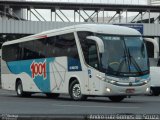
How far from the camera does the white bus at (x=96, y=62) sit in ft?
68.0

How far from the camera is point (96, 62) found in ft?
68.3

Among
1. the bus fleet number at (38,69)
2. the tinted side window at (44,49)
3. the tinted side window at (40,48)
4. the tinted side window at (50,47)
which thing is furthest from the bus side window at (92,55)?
the bus fleet number at (38,69)

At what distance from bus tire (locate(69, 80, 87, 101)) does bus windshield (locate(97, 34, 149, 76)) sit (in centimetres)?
191

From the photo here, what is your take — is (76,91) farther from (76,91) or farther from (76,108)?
(76,108)

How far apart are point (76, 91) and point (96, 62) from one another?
2.02 meters

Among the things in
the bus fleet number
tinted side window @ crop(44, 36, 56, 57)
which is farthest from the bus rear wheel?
tinted side window @ crop(44, 36, 56, 57)

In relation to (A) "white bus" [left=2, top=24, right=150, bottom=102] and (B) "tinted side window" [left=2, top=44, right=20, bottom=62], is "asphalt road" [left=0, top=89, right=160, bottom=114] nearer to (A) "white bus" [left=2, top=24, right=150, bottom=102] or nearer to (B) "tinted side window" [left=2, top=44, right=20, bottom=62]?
(A) "white bus" [left=2, top=24, right=150, bottom=102]

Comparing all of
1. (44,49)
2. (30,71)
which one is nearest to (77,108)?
(44,49)

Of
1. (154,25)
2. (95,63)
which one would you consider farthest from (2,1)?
(95,63)

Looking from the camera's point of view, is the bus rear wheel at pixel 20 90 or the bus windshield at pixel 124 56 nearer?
the bus windshield at pixel 124 56

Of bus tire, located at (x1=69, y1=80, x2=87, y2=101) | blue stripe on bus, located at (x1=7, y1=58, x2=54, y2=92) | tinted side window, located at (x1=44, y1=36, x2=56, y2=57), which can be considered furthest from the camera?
blue stripe on bus, located at (x1=7, y1=58, x2=54, y2=92)

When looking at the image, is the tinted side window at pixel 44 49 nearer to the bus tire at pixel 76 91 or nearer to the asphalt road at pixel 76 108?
the bus tire at pixel 76 91

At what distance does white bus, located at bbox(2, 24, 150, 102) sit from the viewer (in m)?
20.7

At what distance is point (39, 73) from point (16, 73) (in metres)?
3.14
